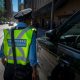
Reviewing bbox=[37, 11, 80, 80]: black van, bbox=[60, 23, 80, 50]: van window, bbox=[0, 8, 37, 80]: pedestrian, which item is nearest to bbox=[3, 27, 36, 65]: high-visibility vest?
bbox=[0, 8, 37, 80]: pedestrian

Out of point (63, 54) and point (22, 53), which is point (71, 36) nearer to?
point (22, 53)

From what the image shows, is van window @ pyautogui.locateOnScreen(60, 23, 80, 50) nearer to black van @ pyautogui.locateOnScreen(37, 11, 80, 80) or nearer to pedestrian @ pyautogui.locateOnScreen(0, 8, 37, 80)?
black van @ pyautogui.locateOnScreen(37, 11, 80, 80)

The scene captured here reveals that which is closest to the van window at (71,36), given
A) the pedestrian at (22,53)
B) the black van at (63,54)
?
the black van at (63,54)

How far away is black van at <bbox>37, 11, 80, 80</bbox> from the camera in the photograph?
2647 mm

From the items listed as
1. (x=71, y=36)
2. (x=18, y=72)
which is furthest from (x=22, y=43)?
(x=71, y=36)

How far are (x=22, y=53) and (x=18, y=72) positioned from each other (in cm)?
26

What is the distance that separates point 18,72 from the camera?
3.64 meters

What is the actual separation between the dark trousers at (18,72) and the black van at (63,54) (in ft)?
0.69

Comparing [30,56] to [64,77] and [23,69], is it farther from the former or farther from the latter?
[64,77]

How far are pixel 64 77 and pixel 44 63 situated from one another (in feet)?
3.20

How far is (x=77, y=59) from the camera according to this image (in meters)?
2.55

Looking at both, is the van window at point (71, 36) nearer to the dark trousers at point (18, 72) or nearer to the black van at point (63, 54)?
the black van at point (63, 54)

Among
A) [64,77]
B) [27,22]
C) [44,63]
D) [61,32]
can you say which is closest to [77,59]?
[64,77]

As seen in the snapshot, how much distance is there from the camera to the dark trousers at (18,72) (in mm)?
3637
